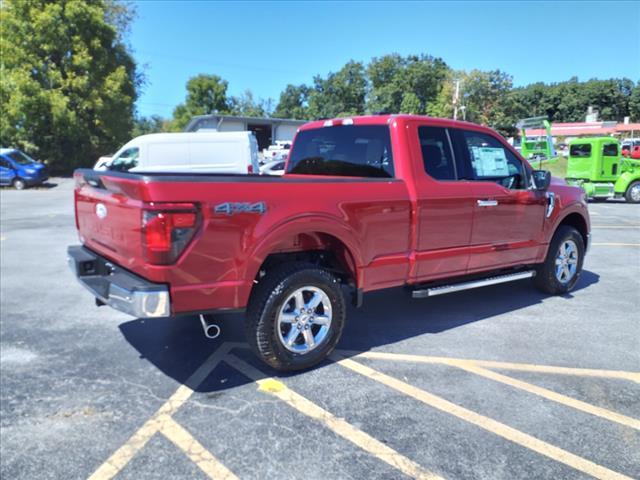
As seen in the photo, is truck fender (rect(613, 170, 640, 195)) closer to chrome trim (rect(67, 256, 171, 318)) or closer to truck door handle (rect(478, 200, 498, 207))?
truck door handle (rect(478, 200, 498, 207))

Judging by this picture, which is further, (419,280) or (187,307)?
(419,280)

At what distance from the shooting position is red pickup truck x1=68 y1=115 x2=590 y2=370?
3012 millimetres

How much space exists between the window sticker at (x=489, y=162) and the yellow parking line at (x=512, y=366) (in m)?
1.87

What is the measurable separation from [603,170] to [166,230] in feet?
58.9

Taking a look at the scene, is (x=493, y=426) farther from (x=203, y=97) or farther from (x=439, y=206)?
(x=203, y=97)

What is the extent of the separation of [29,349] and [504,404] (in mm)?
3875

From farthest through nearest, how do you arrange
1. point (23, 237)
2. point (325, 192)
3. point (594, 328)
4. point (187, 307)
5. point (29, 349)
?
1. point (23, 237)
2. point (594, 328)
3. point (29, 349)
4. point (325, 192)
5. point (187, 307)

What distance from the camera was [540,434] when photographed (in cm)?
292

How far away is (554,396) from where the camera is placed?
3.38 meters

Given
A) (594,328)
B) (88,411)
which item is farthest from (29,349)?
(594,328)

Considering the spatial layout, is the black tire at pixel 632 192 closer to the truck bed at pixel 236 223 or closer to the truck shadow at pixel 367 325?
the truck shadow at pixel 367 325

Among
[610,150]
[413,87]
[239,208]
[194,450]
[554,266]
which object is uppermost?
[413,87]

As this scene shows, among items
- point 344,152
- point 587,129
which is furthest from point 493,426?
point 587,129

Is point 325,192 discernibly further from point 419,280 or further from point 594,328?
point 594,328
